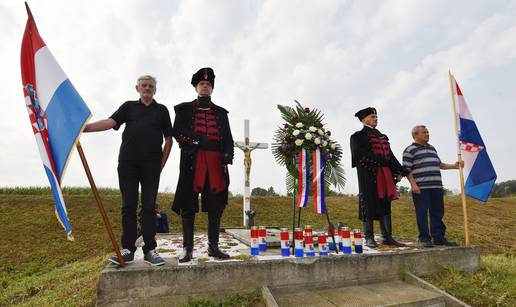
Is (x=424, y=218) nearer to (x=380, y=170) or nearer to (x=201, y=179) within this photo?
(x=380, y=170)

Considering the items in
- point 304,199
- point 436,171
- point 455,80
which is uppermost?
point 455,80

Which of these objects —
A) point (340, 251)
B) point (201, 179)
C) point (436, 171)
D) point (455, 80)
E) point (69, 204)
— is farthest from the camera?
point (69, 204)

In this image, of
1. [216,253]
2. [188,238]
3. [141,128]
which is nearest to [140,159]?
[141,128]

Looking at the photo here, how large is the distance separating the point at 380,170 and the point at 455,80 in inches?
107

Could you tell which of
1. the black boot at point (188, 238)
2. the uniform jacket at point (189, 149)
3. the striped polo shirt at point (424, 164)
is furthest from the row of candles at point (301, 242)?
the striped polo shirt at point (424, 164)

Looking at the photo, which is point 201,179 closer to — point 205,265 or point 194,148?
point 194,148

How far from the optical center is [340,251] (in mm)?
4926

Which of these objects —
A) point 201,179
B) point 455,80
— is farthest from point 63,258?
point 455,80

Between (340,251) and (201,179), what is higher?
(201,179)

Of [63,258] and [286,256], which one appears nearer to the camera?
[286,256]

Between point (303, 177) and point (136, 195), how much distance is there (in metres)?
2.59

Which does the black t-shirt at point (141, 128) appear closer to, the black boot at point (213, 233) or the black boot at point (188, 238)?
the black boot at point (188, 238)

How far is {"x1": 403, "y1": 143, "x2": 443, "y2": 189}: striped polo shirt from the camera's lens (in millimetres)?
5434

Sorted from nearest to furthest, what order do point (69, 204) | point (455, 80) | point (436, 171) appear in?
point (436, 171) → point (455, 80) → point (69, 204)
